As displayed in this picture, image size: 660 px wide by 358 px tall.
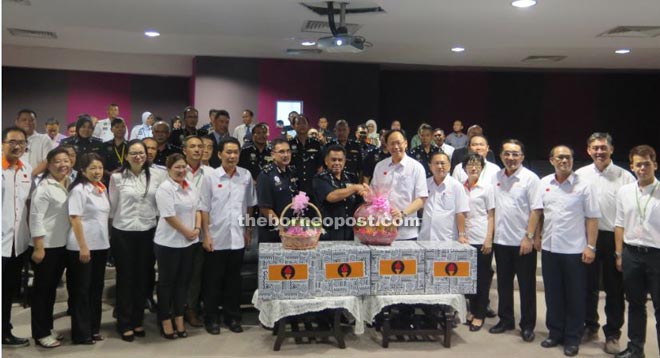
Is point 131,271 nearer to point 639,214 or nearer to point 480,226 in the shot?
point 480,226

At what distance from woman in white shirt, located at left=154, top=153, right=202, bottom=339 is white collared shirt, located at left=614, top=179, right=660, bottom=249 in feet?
10.0

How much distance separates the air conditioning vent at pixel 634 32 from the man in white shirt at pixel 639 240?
352cm

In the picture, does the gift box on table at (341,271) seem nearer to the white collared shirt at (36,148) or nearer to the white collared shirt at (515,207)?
the white collared shirt at (515,207)

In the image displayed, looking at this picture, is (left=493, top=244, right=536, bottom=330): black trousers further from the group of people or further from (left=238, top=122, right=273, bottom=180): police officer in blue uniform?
(left=238, top=122, right=273, bottom=180): police officer in blue uniform

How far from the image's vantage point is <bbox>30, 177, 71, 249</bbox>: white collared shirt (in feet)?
12.0

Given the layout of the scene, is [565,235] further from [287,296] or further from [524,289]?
[287,296]

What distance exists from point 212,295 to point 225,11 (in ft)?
10.2

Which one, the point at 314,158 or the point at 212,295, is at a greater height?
the point at 314,158

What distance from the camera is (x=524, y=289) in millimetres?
4254

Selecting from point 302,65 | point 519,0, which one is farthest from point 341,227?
point 302,65

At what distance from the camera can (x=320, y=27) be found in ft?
21.3

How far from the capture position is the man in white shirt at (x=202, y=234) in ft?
13.9

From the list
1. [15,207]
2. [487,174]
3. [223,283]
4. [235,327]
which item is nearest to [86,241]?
[15,207]

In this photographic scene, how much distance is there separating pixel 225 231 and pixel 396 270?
137 cm
